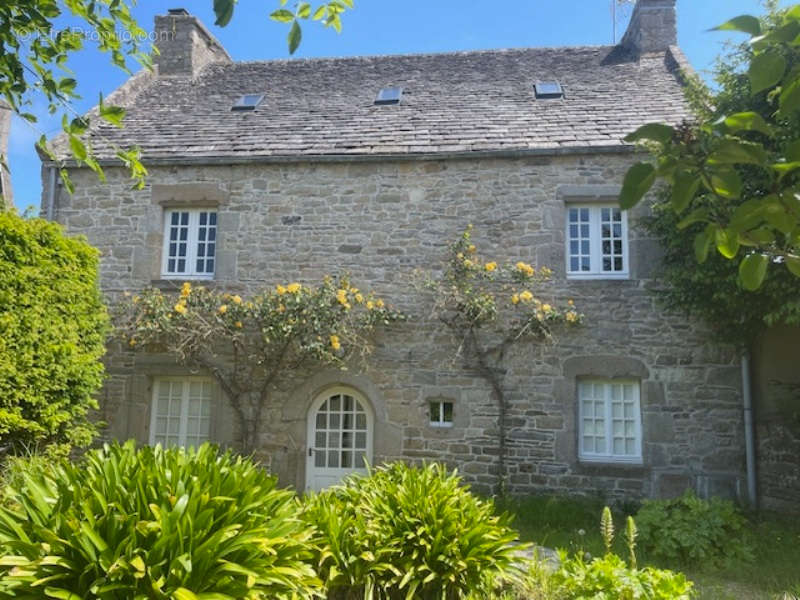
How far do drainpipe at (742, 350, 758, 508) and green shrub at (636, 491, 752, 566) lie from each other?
150 centimetres

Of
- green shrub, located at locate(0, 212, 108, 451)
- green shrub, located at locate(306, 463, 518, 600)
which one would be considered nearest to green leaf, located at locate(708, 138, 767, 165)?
green shrub, located at locate(306, 463, 518, 600)

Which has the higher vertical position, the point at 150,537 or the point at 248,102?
the point at 248,102

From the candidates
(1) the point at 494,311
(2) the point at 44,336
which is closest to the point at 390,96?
(1) the point at 494,311

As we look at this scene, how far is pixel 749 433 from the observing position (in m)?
8.68

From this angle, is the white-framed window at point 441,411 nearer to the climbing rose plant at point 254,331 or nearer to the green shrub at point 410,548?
the climbing rose plant at point 254,331

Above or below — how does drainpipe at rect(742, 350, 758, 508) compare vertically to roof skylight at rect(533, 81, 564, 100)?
below

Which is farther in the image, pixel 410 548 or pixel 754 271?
pixel 410 548

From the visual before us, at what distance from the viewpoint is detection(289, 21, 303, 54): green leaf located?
1.88m

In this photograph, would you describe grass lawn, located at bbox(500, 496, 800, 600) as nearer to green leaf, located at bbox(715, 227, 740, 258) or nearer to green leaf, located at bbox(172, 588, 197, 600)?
green leaf, located at bbox(172, 588, 197, 600)

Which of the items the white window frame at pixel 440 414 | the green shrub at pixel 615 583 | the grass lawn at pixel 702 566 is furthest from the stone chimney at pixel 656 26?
the green shrub at pixel 615 583

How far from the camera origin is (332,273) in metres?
9.90

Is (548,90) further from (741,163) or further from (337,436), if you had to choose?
(741,163)

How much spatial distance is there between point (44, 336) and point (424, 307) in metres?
5.01

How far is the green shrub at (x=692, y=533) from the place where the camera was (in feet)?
21.6
